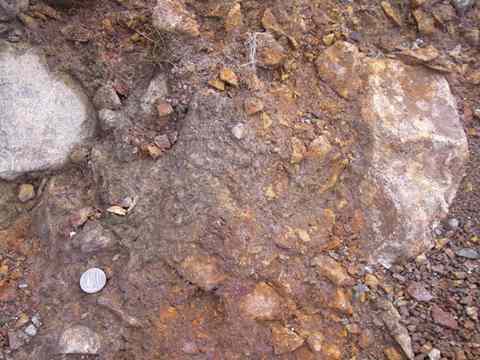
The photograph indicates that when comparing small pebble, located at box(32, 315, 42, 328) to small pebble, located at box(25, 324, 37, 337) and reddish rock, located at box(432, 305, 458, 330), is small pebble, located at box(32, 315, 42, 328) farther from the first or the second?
reddish rock, located at box(432, 305, 458, 330)

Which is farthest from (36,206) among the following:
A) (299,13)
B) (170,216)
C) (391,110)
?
(391,110)

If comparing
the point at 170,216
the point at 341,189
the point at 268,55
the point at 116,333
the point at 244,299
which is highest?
the point at 268,55

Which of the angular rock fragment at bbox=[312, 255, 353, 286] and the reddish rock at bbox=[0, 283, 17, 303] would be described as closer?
the angular rock fragment at bbox=[312, 255, 353, 286]

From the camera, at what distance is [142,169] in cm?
231

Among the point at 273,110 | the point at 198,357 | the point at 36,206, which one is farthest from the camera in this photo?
the point at 36,206

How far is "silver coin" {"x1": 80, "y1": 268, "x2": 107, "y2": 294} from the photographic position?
2180 mm

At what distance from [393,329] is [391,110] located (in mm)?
1176

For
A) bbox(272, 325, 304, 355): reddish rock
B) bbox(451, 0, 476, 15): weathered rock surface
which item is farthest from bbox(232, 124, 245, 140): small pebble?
bbox(451, 0, 476, 15): weathered rock surface

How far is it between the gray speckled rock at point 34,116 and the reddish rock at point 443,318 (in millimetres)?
2119

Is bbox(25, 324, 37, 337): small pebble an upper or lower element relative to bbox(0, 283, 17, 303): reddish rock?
lower

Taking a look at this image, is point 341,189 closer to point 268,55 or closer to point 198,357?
point 268,55

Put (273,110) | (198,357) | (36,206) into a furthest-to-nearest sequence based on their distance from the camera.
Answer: (36,206), (273,110), (198,357)

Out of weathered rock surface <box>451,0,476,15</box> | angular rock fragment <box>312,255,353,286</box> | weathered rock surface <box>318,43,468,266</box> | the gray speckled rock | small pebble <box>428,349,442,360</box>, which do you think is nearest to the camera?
small pebble <box>428,349,442,360</box>

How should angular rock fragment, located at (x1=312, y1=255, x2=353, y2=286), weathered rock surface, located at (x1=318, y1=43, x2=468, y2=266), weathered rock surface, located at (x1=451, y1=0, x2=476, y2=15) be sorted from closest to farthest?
1. angular rock fragment, located at (x1=312, y1=255, x2=353, y2=286)
2. weathered rock surface, located at (x1=318, y1=43, x2=468, y2=266)
3. weathered rock surface, located at (x1=451, y1=0, x2=476, y2=15)
